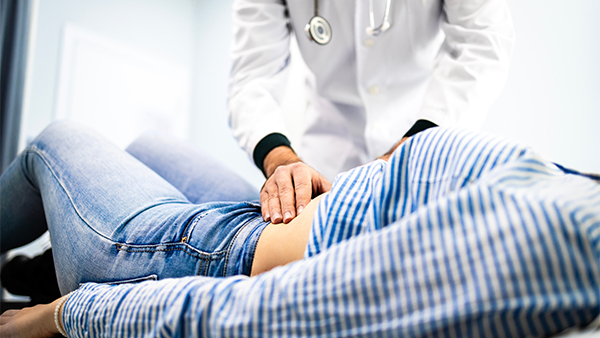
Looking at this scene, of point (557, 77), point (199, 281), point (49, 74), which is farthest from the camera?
point (49, 74)

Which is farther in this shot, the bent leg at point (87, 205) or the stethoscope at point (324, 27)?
the stethoscope at point (324, 27)

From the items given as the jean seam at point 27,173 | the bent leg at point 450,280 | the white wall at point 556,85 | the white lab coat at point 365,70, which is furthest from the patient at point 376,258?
the white wall at point 556,85

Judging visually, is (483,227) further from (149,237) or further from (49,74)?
(49,74)

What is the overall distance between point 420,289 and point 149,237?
1.34 feet

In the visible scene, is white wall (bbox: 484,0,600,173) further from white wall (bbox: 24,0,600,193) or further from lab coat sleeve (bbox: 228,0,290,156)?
lab coat sleeve (bbox: 228,0,290,156)

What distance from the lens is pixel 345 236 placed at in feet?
1.35

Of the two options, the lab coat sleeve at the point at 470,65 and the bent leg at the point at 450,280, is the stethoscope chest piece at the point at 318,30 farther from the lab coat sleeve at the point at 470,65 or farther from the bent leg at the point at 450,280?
the bent leg at the point at 450,280

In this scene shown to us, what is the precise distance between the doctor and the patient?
37 cm

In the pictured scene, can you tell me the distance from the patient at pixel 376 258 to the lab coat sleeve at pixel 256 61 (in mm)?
487

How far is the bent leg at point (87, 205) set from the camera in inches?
21.6

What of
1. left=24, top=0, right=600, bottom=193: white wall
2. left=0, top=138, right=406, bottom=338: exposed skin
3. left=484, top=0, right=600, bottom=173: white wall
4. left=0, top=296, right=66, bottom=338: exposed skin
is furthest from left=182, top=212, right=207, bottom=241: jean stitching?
left=484, top=0, right=600, bottom=173: white wall

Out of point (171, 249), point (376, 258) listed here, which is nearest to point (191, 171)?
point (171, 249)

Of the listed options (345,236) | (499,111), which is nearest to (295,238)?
(345,236)

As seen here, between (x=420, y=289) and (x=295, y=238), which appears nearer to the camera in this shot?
(x=420, y=289)
